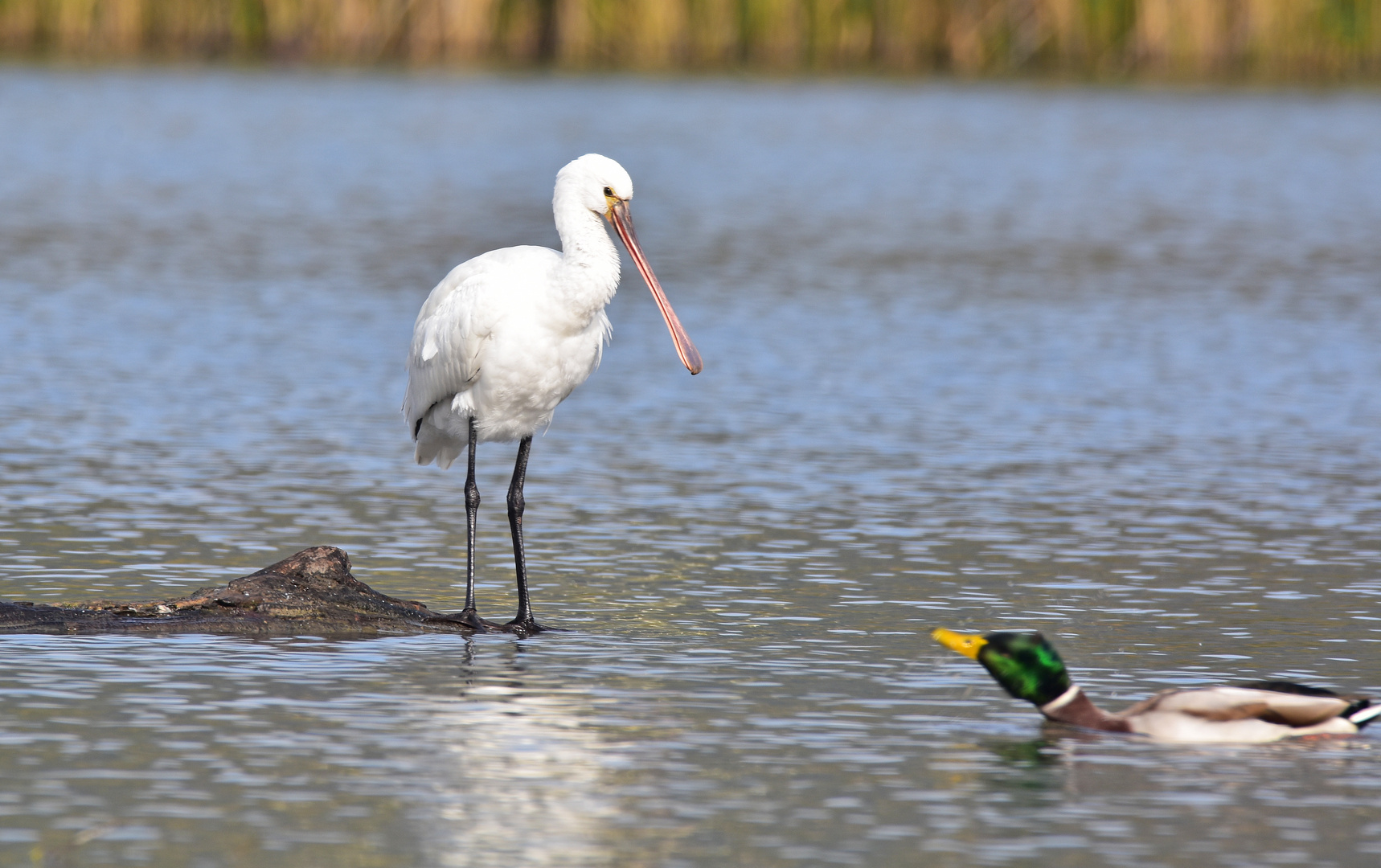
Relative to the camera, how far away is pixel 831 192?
3306cm

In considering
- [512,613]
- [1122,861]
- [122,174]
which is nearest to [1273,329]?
[512,613]

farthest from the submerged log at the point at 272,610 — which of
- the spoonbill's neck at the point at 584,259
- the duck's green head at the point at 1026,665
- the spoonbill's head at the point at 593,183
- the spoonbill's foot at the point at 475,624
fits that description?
the duck's green head at the point at 1026,665

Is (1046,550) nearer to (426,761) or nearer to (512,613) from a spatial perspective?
(512,613)

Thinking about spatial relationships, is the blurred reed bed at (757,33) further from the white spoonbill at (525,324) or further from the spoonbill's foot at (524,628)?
the spoonbill's foot at (524,628)

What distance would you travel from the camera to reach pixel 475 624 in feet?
31.4

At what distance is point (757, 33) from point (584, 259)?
37.5m

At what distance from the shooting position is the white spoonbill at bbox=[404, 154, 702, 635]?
32.1ft

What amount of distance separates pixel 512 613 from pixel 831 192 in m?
23.4

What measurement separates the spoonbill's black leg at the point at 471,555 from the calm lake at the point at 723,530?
0.52ft

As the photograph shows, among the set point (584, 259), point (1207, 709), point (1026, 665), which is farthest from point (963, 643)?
point (584, 259)

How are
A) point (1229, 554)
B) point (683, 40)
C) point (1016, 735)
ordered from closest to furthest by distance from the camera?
1. point (1016, 735)
2. point (1229, 554)
3. point (683, 40)

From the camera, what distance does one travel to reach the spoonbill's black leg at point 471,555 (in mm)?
9594

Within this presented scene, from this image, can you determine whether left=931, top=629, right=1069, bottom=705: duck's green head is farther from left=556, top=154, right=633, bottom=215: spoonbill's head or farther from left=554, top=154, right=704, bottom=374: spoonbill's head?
left=556, top=154, right=633, bottom=215: spoonbill's head

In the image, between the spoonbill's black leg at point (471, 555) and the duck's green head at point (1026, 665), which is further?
the spoonbill's black leg at point (471, 555)
